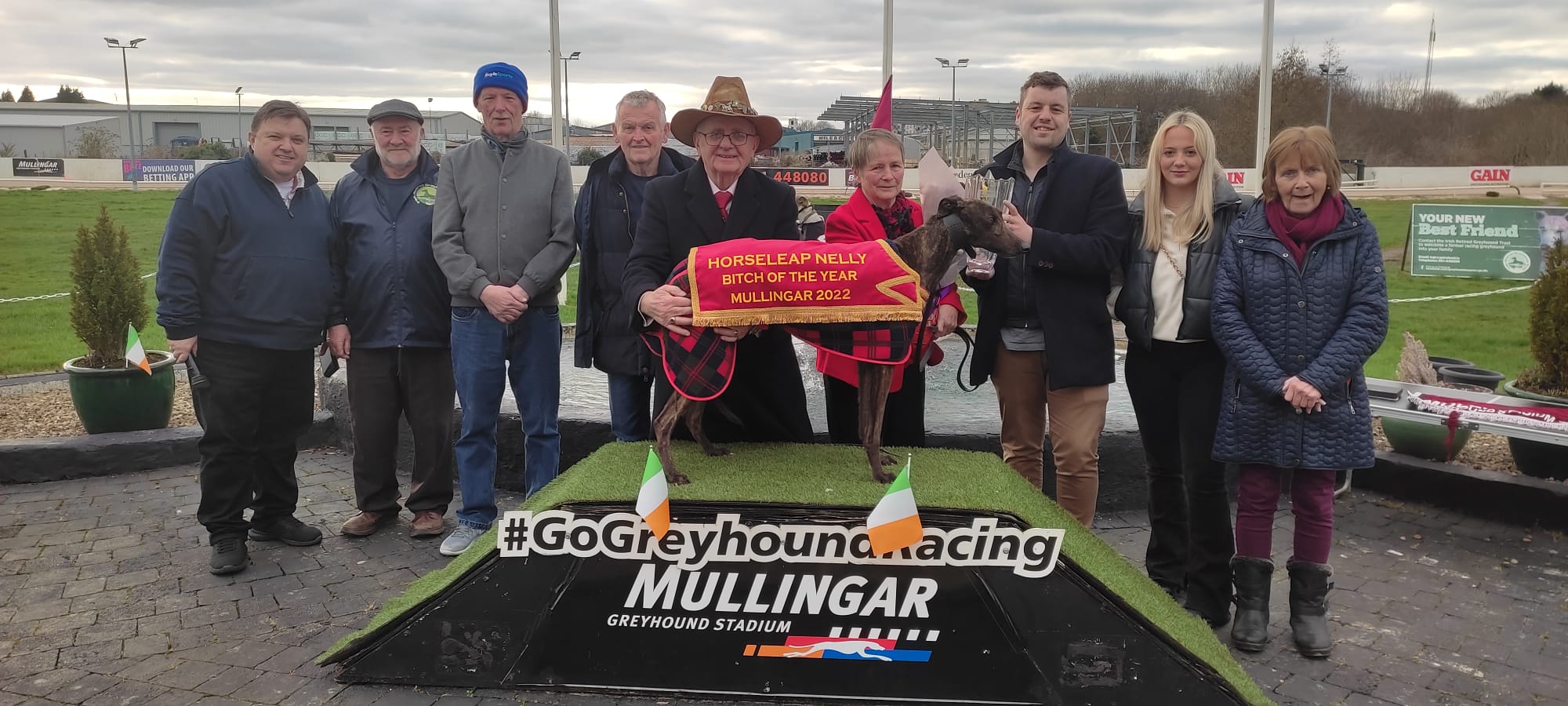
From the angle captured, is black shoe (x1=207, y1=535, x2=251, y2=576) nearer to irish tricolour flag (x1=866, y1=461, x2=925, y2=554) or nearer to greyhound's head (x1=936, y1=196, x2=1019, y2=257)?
irish tricolour flag (x1=866, y1=461, x2=925, y2=554)

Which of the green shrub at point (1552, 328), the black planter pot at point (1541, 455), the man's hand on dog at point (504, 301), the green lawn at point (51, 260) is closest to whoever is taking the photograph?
the man's hand on dog at point (504, 301)

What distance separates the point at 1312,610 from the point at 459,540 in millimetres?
3704

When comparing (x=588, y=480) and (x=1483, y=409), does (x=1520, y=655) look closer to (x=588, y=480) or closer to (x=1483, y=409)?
(x=1483, y=409)

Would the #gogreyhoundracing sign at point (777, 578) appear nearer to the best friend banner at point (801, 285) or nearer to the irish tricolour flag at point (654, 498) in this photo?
the irish tricolour flag at point (654, 498)

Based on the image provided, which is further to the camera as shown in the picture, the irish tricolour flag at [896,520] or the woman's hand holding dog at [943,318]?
the woman's hand holding dog at [943,318]

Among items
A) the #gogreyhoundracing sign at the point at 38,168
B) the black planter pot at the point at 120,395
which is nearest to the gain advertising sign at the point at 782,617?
the black planter pot at the point at 120,395

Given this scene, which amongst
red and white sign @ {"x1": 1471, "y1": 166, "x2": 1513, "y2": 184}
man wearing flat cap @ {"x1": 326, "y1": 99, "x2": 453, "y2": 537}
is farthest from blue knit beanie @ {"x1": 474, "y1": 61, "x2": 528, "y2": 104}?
red and white sign @ {"x1": 1471, "y1": 166, "x2": 1513, "y2": 184}

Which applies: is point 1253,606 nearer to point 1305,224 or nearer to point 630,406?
point 1305,224

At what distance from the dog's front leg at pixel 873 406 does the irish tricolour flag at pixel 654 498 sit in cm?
80

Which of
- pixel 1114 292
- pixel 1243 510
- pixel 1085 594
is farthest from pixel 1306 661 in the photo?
pixel 1114 292

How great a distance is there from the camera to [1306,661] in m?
3.58

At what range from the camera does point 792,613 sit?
3.21 metres

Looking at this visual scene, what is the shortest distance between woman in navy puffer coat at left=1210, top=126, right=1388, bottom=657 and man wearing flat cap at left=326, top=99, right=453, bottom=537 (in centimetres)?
350

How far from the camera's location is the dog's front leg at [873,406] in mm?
3402
